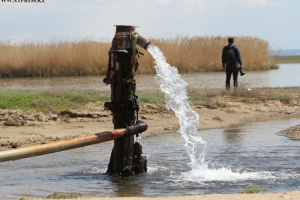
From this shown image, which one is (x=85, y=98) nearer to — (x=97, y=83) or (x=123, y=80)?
(x=123, y=80)

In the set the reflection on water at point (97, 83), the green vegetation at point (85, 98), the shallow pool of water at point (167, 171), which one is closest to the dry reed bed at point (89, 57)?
the reflection on water at point (97, 83)

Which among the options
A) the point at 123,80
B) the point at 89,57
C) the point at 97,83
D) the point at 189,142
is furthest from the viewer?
the point at 89,57

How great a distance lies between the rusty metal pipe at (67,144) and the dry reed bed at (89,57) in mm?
18837

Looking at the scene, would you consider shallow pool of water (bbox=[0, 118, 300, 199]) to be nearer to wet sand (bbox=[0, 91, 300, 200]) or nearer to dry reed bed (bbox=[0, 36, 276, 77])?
wet sand (bbox=[0, 91, 300, 200])

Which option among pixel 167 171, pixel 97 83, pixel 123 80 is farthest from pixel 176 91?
pixel 97 83

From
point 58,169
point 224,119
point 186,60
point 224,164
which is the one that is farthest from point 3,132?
point 186,60

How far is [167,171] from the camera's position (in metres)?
6.91

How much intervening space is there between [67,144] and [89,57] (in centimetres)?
2009

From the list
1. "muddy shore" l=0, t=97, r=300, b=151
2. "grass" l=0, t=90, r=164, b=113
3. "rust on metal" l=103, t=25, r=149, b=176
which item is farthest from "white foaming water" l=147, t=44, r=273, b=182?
"grass" l=0, t=90, r=164, b=113

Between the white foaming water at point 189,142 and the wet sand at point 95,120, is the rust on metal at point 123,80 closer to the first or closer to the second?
the white foaming water at point 189,142

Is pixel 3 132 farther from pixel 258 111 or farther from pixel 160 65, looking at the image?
pixel 258 111

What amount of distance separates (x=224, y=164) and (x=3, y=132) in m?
4.12

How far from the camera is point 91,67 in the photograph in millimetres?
25078

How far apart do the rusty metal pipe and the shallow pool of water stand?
2.00 ft
